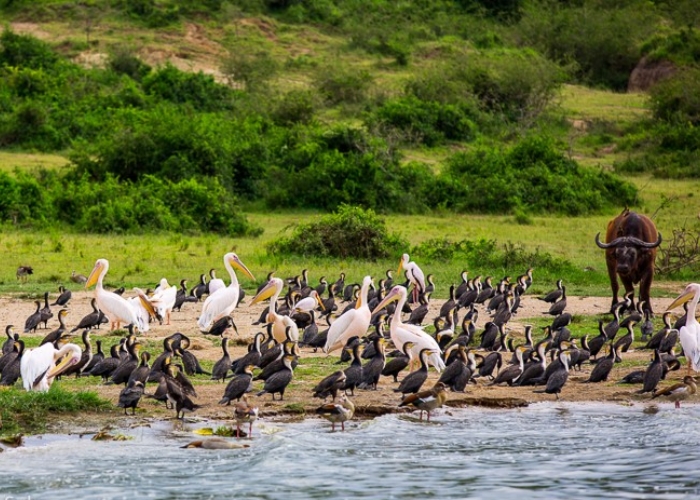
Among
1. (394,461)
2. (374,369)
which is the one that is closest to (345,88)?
(374,369)

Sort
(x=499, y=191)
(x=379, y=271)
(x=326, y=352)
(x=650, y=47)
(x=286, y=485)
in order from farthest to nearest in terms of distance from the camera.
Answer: (x=650, y=47) < (x=499, y=191) < (x=379, y=271) < (x=326, y=352) < (x=286, y=485)

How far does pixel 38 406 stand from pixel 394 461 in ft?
10.7

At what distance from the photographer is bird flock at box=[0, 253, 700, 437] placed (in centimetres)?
1172

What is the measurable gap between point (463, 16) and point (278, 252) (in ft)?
112

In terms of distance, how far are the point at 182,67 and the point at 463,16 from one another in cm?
1515

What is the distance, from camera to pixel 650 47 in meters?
47.9

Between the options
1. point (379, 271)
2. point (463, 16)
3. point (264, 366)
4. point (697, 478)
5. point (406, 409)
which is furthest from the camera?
point (463, 16)

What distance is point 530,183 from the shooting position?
97.3 ft

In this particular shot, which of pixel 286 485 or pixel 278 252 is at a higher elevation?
pixel 286 485

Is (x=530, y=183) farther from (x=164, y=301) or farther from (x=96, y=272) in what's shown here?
(x=164, y=301)

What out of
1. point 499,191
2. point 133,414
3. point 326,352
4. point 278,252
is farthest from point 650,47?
point 133,414

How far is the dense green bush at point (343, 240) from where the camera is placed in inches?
884

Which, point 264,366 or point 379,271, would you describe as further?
point 379,271

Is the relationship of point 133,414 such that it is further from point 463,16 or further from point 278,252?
point 463,16
